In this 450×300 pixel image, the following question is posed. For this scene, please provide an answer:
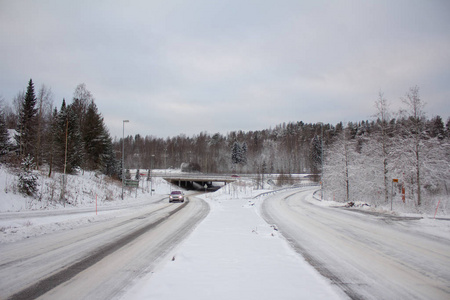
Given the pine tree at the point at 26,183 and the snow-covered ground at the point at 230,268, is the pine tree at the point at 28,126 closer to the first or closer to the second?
the pine tree at the point at 26,183

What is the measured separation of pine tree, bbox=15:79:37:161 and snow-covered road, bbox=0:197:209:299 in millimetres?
31349

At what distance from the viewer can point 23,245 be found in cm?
840

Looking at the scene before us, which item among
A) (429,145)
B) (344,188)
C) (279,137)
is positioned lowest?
(344,188)

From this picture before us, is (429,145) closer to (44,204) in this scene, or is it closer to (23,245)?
(23,245)

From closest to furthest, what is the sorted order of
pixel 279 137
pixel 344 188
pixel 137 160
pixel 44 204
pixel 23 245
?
pixel 23 245 < pixel 44 204 < pixel 344 188 < pixel 137 160 < pixel 279 137

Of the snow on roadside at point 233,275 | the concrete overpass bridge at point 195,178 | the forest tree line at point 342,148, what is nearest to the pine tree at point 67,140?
the forest tree line at point 342,148

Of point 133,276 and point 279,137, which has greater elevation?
point 279,137

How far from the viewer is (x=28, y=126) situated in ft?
115

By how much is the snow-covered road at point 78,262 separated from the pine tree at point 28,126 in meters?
31.3

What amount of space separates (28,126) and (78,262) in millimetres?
37575

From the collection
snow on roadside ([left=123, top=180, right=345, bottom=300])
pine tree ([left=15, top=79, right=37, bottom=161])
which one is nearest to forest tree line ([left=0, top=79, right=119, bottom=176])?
pine tree ([left=15, top=79, right=37, bottom=161])

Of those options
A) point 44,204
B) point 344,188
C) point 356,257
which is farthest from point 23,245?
point 344,188

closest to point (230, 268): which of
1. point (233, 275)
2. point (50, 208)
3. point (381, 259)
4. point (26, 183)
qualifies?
point (233, 275)

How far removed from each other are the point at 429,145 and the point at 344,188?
51.8 ft
